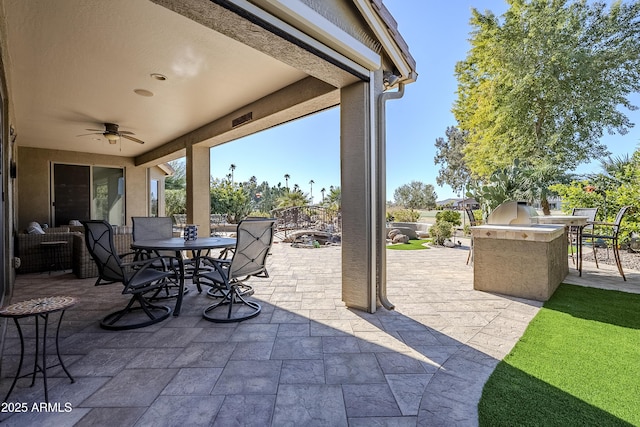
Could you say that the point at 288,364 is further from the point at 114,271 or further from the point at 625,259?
the point at 625,259

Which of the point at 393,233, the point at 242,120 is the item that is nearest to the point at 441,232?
the point at 393,233

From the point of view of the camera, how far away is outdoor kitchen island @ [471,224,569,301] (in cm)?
334

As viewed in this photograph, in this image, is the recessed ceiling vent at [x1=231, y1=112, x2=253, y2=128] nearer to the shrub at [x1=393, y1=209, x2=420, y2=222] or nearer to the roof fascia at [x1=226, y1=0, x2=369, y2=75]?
the roof fascia at [x1=226, y1=0, x2=369, y2=75]

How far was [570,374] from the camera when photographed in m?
1.86

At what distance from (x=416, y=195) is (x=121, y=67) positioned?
3569cm

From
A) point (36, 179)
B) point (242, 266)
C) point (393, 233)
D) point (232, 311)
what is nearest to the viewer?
point (242, 266)

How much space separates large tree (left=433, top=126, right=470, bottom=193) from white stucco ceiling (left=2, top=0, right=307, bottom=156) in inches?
1049

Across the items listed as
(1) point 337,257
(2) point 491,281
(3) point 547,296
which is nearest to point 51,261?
(1) point 337,257

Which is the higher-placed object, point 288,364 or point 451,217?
point 451,217

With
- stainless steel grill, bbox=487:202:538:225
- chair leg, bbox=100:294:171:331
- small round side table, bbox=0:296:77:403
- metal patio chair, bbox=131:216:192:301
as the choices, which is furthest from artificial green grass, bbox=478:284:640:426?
metal patio chair, bbox=131:216:192:301

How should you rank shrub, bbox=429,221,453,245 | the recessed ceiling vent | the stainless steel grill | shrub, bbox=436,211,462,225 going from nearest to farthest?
1. the stainless steel grill
2. the recessed ceiling vent
3. shrub, bbox=429,221,453,245
4. shrub, bbox=436,211,462,225

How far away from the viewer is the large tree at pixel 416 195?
114 feet

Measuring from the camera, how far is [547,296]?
332 centimetres

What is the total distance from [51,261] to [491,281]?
6952 millimetres
